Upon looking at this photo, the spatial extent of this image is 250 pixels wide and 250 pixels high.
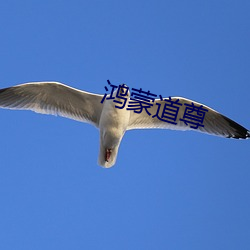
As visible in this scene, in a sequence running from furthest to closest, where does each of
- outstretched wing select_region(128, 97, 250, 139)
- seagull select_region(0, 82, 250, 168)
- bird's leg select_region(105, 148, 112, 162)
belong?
1. outstretched wing select_region(128, 97, 250, 139)
2. bird's leg select_region(105, 148, 112, 162)
3. seagull select_region(0, 82, 250, 168)

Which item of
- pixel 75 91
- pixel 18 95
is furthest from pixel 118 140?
pixel 18 95

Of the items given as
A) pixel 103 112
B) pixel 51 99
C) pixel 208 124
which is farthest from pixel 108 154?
pixel 208 124

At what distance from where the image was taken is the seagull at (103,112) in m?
8.87

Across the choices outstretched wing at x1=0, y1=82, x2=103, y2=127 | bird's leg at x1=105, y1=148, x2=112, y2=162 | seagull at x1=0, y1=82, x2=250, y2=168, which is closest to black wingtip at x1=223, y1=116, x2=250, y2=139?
seagull at x1=0, y1=82, x2=250, y2=168

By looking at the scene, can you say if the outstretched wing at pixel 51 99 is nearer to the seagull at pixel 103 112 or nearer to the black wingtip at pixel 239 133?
the seagull at pixel 103 112

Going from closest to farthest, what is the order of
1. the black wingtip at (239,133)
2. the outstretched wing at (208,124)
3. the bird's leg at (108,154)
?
the bird's leg at (108,154), the outstretched wing at (208,124), the black wingtip at (239,133)

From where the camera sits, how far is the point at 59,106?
9312mm

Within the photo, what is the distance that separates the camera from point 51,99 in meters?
9.22

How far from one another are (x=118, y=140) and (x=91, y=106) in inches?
27.7

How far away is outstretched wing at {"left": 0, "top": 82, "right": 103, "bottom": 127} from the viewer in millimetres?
9047

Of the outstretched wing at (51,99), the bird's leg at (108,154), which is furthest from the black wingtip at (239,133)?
the outstretched wing at (51,99)

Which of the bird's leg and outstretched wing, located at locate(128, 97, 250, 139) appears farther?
outstretched wing, located at locate(128, 97, 250, 139)

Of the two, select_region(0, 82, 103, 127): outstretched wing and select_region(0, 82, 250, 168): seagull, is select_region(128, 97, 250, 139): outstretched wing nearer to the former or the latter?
Answer: select_region(0, 82, 250, 168): seagull

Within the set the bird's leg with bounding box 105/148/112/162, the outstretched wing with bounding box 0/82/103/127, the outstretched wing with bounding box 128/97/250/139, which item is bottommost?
the bird's leg with bounding box 105/148/112/162
